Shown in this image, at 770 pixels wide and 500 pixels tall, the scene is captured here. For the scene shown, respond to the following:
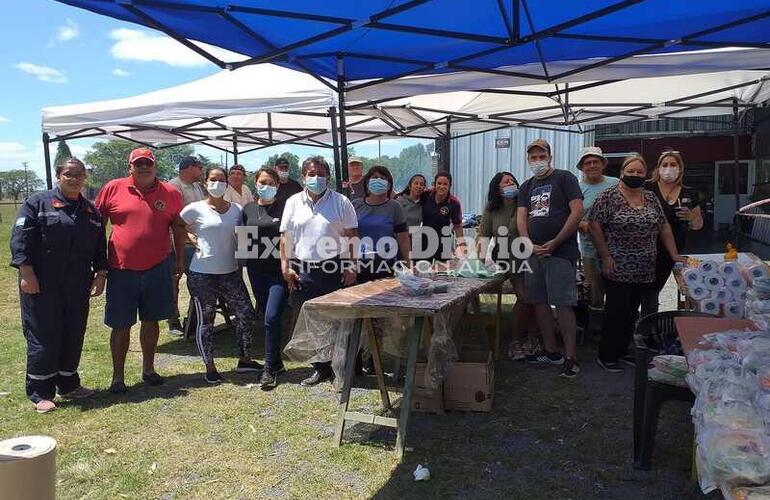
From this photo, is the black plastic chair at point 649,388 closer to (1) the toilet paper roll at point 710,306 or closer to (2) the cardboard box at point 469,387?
(1) the toilet paper roll at point 710,306

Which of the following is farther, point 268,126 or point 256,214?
point 268,126

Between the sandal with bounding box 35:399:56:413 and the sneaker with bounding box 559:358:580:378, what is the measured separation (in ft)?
11.7

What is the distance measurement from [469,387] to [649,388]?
1216mm

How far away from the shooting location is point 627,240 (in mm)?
4000

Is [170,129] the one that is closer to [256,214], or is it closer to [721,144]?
[256,214]

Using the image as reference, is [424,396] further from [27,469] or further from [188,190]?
[188,190]

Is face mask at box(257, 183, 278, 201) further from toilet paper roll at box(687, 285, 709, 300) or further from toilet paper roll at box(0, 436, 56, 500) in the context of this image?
toilet paper roll at box(687, 285, 709, 300)

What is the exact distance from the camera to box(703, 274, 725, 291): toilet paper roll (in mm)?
3277

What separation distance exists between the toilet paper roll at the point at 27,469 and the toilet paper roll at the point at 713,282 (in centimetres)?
344

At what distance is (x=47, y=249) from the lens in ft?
11.5

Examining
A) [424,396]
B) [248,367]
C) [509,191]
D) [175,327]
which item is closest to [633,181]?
[509,191]

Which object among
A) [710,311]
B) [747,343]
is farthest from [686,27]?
[747,343]

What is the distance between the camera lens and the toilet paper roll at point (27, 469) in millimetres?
1677

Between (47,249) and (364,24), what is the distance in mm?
2497
